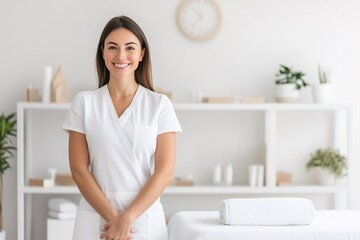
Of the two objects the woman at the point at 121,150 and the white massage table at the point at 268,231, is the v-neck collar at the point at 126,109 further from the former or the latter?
the white massage table at the point at 268,231

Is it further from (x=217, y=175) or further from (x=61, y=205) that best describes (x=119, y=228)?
(x=217, y=175)

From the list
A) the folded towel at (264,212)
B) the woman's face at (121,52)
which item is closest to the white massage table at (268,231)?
the folded towel at (264,212)

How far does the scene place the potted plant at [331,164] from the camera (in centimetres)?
437

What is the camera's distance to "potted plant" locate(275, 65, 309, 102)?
432 centimetres

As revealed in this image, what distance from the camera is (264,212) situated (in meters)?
2.73

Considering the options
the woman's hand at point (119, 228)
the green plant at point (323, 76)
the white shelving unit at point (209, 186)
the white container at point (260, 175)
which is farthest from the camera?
the green plant at point (323, 76)

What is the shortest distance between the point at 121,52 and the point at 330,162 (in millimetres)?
2813

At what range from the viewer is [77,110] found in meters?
1.91

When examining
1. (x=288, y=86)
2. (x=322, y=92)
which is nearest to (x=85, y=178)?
(x=288, y=86)

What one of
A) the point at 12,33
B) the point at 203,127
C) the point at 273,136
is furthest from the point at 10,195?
the point at 273,136

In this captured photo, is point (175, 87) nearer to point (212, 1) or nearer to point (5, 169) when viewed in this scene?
point (212, 1)

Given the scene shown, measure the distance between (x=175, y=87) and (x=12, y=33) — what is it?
111cm

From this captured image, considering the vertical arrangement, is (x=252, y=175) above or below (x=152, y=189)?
below

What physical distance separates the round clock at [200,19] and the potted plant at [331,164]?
108 centimetres
